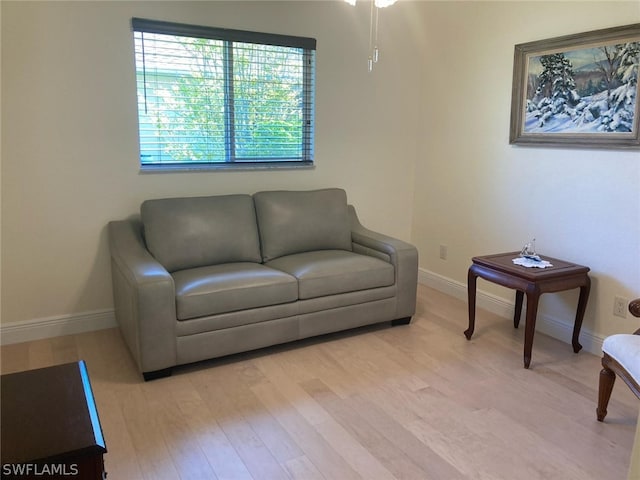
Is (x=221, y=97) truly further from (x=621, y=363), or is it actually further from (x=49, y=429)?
(x=621, y=363)

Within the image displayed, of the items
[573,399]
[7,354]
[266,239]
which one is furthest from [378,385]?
[7,354]

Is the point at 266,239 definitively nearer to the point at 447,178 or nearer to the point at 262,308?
the point at 262,308

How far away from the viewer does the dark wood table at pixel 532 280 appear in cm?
281

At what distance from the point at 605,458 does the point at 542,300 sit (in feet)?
4.75

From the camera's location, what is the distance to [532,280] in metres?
2.80

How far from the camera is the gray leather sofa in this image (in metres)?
2.68

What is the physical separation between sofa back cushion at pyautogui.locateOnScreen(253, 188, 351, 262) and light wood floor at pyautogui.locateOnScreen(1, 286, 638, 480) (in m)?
0.68

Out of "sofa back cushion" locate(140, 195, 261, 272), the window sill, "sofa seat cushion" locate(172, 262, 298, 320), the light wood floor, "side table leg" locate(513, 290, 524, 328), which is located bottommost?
the light wood floor

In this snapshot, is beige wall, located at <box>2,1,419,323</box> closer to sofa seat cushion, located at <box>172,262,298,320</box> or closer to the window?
the window

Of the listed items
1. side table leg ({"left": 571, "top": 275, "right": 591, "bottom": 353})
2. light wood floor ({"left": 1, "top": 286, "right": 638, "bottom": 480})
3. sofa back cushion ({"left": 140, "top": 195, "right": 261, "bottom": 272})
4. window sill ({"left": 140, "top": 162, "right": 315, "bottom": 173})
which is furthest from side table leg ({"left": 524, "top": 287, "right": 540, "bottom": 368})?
window sill ({"left": 140, "top": 162, "right": 315, "bottom": 173})

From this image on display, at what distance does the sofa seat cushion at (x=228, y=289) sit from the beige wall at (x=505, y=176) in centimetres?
167

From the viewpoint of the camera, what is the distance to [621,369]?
2.16m

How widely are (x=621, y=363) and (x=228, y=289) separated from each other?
6.24ft

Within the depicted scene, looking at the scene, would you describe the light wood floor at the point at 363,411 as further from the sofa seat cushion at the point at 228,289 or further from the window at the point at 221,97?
the window at the point at 221,97
